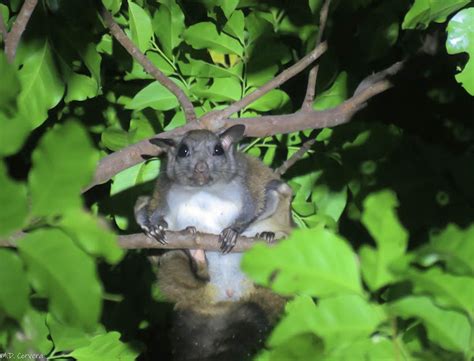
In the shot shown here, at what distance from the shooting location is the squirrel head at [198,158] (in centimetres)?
329

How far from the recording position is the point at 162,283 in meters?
3.32

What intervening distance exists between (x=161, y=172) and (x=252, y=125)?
2.37 ft

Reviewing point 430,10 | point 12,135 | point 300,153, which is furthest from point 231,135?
point 12,135

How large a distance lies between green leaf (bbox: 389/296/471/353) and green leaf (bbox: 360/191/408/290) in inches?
3.7

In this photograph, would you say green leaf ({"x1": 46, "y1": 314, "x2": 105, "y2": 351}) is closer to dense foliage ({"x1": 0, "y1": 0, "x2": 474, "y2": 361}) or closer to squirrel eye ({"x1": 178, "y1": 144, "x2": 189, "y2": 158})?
dense foliage ({"x1": 0, "y1": 0, "x2": 474, "y2": 361})

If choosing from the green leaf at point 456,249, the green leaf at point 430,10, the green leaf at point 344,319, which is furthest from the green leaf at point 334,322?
the green leaf at point 430,10

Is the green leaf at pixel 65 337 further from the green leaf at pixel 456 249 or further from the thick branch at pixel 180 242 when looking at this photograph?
the green leaf at pixel 456 249

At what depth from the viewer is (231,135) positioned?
9.89 ft

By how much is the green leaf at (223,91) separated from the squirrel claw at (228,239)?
558mm

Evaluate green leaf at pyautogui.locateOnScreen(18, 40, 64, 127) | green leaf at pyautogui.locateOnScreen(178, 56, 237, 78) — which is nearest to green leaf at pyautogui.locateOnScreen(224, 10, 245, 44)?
green leaf at pyautogui.locateOnScreen(178, 56, 237, 78)

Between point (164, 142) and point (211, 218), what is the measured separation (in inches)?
22.4

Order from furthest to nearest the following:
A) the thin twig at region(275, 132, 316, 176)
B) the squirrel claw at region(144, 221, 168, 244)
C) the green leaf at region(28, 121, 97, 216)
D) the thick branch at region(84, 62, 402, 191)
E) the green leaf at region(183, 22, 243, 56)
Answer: the thin twig at region(275, 132, 316, 176) < the green leaf at region(183, 22, 243, 56) < the thick branch at region(84, 62, 402, 191) < the squirrel claw at region(144, 221, 168, 244) < the green leaf at region(28, 121, 97, 216)

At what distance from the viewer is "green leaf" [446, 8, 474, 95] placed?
192 centimetres

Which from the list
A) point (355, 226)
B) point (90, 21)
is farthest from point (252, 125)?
point (355, 226)
